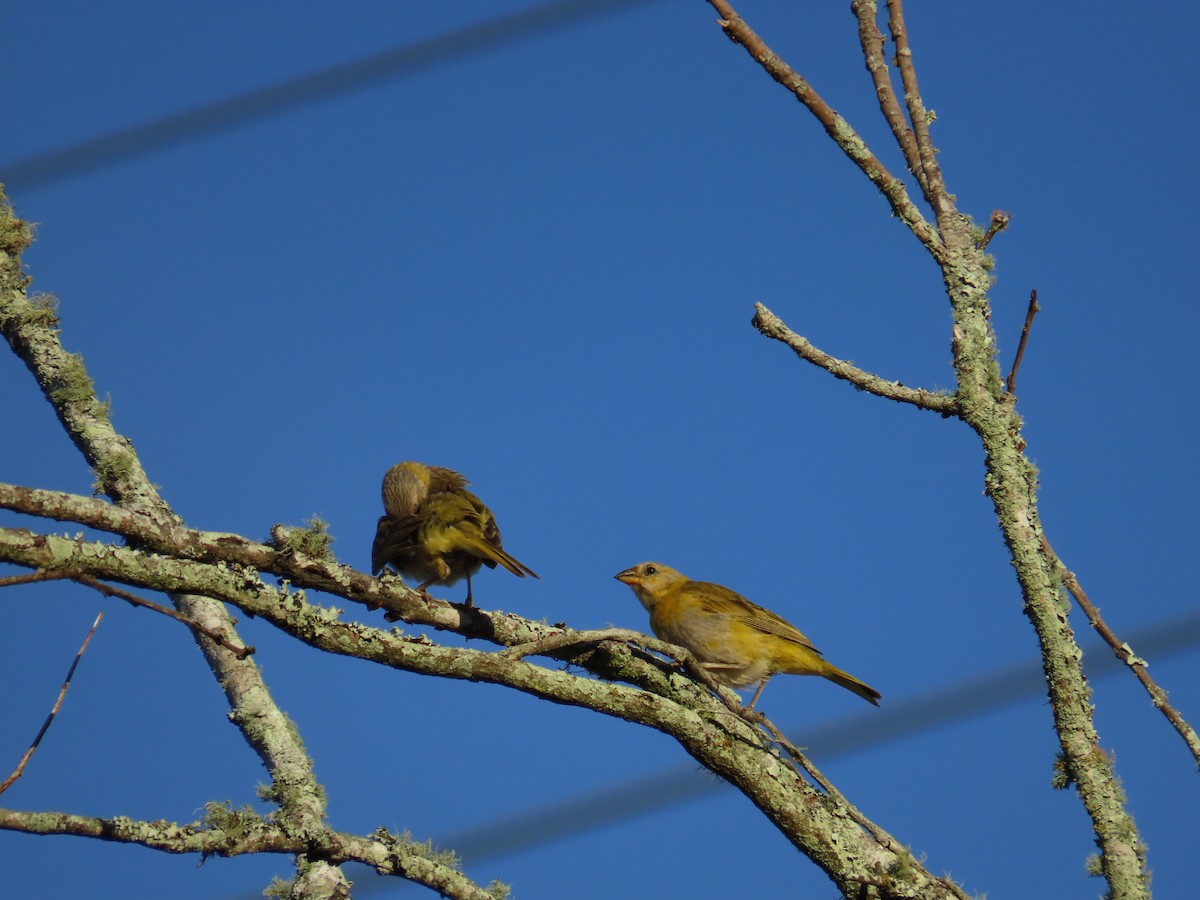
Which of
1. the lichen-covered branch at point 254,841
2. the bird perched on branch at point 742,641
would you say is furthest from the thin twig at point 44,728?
the bird perched on branch at point 742,641

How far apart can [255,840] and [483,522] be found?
2.66 metres

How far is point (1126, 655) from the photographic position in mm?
3854

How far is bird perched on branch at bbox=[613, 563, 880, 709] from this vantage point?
719 cm

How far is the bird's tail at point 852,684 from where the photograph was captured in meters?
7.34

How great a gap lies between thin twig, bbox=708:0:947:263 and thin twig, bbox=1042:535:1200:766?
3.62 feet

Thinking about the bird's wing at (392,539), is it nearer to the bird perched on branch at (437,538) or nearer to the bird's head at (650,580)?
the bird perched on branch at (437,538)

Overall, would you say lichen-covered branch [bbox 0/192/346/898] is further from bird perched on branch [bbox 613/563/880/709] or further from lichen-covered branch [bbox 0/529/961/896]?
bird perched on branch [bbox 613/563/880/709]

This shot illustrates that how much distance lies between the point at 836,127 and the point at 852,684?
13.5 ft

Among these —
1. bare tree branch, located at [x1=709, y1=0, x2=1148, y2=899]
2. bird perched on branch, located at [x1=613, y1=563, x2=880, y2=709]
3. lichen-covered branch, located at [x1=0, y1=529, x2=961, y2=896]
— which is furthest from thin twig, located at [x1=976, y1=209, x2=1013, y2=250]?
bird perched on branch, located at [x1=613, y1=563, x2=880, y2=709]

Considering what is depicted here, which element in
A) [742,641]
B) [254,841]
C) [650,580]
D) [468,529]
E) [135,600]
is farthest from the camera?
[650,580]

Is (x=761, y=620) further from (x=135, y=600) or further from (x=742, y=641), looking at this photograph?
(x=135, y=600)

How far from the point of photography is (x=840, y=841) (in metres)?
3.71

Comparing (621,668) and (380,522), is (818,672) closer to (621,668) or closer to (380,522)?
(380,522)

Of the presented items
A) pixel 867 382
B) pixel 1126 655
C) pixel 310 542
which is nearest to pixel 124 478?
pixel 310 542
